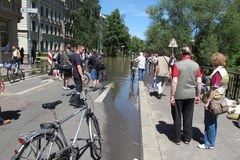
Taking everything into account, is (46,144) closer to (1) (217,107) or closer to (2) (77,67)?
(1) (217,107)

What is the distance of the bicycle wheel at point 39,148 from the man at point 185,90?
243 cm

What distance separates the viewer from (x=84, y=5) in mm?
65562

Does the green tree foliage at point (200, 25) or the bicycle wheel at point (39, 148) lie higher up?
the green tree foliage at point (200, 25)

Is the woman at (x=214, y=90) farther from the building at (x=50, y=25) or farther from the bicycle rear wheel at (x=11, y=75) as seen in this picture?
the building at (x=50, y=25)

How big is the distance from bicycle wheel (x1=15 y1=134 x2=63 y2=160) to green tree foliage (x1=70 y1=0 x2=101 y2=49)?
59.7 m

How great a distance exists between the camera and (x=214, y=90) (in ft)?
16.0

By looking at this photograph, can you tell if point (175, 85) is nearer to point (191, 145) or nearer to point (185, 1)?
point (191, 145)


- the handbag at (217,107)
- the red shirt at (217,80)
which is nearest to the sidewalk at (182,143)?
the handbag at (217,107)

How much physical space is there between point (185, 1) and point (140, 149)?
31.3 m

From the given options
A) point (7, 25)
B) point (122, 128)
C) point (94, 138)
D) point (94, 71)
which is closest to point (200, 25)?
point (7, 25)

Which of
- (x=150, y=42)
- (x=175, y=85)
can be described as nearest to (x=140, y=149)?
(x=175, y=85)

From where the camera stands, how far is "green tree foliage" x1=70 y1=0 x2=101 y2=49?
63531mm

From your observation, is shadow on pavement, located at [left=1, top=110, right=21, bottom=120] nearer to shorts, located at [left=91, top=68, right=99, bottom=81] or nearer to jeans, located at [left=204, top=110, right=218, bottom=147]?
jeans, located at [left=204, top=110, right=218, bottom=147]

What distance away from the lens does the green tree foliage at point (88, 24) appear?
63.5 metres
